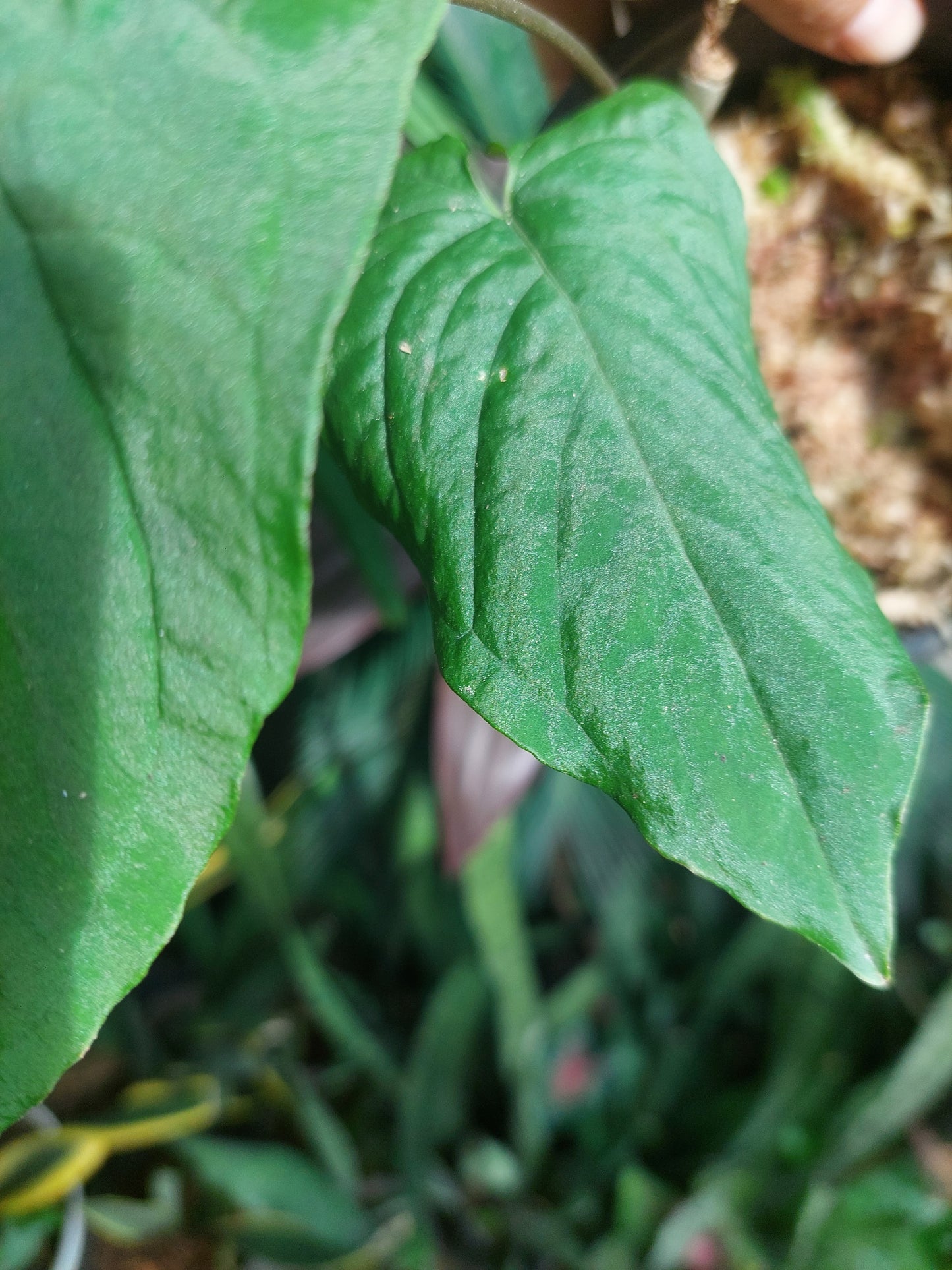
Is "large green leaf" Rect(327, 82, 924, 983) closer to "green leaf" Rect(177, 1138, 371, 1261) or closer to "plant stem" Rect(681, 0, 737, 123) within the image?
"plant stem" Rect(681, 0, 737, 123)

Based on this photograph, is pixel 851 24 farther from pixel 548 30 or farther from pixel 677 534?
pixel 677 534

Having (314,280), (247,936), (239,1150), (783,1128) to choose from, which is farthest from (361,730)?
(314,280)

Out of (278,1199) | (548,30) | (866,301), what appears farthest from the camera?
Result: (278,1199)

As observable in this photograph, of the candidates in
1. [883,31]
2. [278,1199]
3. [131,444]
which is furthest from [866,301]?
[278,1199]

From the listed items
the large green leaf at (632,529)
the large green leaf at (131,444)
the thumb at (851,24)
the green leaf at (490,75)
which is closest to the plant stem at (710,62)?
the thumb at (851,24)

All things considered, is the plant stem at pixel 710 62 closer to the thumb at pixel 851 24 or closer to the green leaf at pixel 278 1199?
the thumb at pixel 851 24
